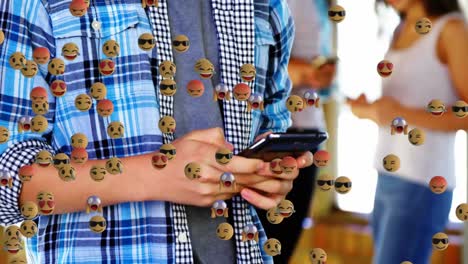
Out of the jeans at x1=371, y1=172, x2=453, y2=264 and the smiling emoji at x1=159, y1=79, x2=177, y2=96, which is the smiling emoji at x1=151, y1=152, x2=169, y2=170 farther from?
the jeans at x1=371, y1=172, x2=453, y2=264

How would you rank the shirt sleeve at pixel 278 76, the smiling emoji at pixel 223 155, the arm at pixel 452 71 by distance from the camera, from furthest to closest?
the arm at pixel 452 71
the shirt sleeve at pixel 278 76
the smiling emoji at pixel 223 155

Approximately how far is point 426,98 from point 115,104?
0.43 meters

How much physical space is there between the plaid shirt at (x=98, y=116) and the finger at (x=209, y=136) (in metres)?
0.04

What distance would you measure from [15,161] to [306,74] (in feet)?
1.27

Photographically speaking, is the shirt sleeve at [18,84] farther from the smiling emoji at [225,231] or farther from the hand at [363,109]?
the hand at [363,109]

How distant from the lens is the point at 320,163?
0.48 m

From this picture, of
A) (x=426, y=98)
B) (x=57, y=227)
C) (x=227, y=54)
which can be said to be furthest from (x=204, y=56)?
(x=426, y=98)

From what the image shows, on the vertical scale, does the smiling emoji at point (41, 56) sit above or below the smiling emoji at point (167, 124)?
above

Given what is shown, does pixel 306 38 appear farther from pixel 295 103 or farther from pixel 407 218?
pixel 295 103

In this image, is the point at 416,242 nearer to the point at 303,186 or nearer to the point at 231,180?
the point at 303,186

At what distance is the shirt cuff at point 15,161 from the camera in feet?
1.52

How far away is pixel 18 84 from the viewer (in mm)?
467

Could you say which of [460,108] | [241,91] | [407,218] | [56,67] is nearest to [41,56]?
[56,67]

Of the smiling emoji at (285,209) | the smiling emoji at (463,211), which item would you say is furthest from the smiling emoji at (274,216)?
the smiling emoji at (463,211)
